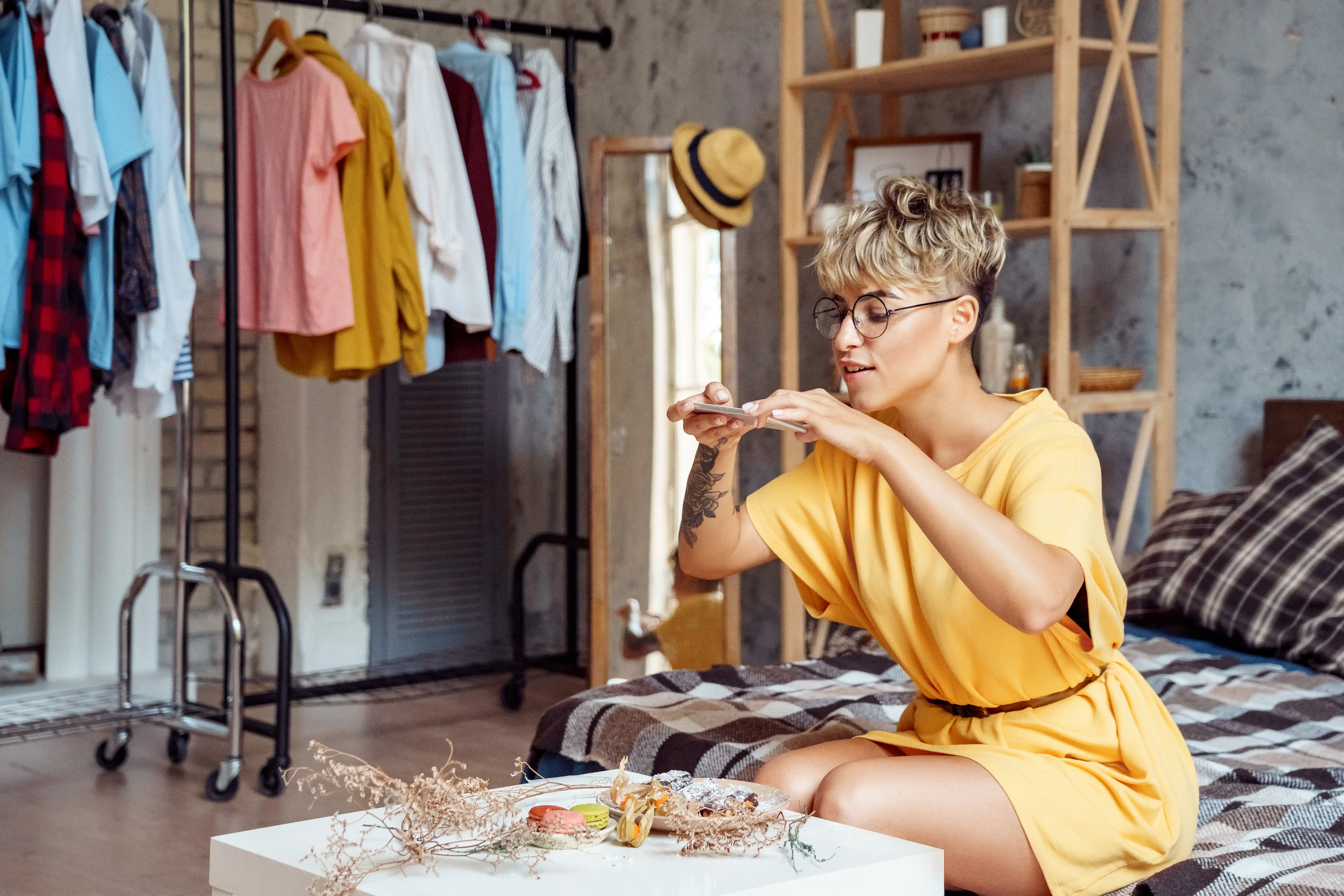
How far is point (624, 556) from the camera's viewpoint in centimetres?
375

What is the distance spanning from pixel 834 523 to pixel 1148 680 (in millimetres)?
942

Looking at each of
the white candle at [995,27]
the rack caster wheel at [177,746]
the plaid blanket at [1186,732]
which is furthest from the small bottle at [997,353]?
the rack caster wheel at [177,746]

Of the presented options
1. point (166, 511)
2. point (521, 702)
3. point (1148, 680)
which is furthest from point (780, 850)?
point (166, 511)

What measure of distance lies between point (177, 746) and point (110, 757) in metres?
0.15

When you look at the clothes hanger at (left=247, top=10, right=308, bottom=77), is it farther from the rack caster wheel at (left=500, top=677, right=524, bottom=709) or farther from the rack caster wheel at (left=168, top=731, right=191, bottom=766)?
the rack caster wheel at (left=500, top=677, right=524, bottom=709)

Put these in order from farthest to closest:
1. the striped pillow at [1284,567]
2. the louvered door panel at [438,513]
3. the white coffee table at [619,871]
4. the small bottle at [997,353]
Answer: the louvered door panel at [438,513], the small bottle at [997,353], the striped pillow at [1284,567], the white coffee table at [619,871]

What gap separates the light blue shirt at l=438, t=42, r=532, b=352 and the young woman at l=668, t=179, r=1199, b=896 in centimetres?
196

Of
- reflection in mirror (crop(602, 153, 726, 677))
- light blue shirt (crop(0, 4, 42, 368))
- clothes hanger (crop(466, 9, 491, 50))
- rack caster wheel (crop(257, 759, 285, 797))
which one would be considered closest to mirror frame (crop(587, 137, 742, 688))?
reflection in mirror (crop(602, 153, 726, 677))

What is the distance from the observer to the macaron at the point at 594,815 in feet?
4.06

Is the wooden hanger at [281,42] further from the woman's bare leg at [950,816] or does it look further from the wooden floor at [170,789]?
the woman's bare leg at [950,816]

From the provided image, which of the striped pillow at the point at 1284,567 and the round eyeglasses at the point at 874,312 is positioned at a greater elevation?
the round eyeglasses at the point at 874,312

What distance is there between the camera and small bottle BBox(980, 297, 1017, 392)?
3092mm

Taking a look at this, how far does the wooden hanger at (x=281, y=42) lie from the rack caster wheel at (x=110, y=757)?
161cm

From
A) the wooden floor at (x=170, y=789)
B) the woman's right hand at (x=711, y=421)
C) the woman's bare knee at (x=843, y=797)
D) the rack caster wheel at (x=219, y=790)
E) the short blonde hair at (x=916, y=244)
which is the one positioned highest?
the short blonde hair at (x=916, y=244)
